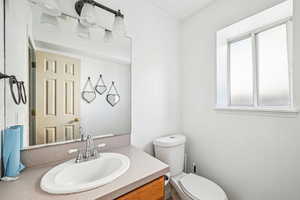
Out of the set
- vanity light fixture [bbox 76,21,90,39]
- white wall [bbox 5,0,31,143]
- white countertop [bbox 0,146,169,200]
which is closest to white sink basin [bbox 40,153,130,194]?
white countertop [bbox 0,146,169,200]

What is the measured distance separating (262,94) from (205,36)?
86 cm

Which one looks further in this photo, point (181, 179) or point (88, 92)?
point (181, 179)

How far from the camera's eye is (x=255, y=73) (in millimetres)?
1407

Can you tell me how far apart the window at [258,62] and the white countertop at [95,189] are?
3.32 feet

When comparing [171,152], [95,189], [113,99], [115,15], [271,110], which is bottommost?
[171,152]

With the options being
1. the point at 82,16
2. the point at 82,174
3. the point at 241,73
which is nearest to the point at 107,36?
the point at 82,16

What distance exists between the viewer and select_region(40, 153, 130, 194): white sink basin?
25.2 inches

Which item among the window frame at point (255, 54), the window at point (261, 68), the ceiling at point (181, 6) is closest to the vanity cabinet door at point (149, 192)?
the window frame at point (255, 54)

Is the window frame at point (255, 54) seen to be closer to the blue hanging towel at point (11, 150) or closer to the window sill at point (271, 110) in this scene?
the window sill at point (271, 110)

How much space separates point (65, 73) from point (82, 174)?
73cm

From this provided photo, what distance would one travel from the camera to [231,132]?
1.36 m

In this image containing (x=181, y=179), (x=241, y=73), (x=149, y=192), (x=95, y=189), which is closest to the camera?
(x=95, y=189)

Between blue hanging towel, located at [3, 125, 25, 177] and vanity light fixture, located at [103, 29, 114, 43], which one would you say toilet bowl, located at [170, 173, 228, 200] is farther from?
vanity light fixture, located at [103, 29, 114, 43]

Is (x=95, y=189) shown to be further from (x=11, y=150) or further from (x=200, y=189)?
(x=200, y=189)
